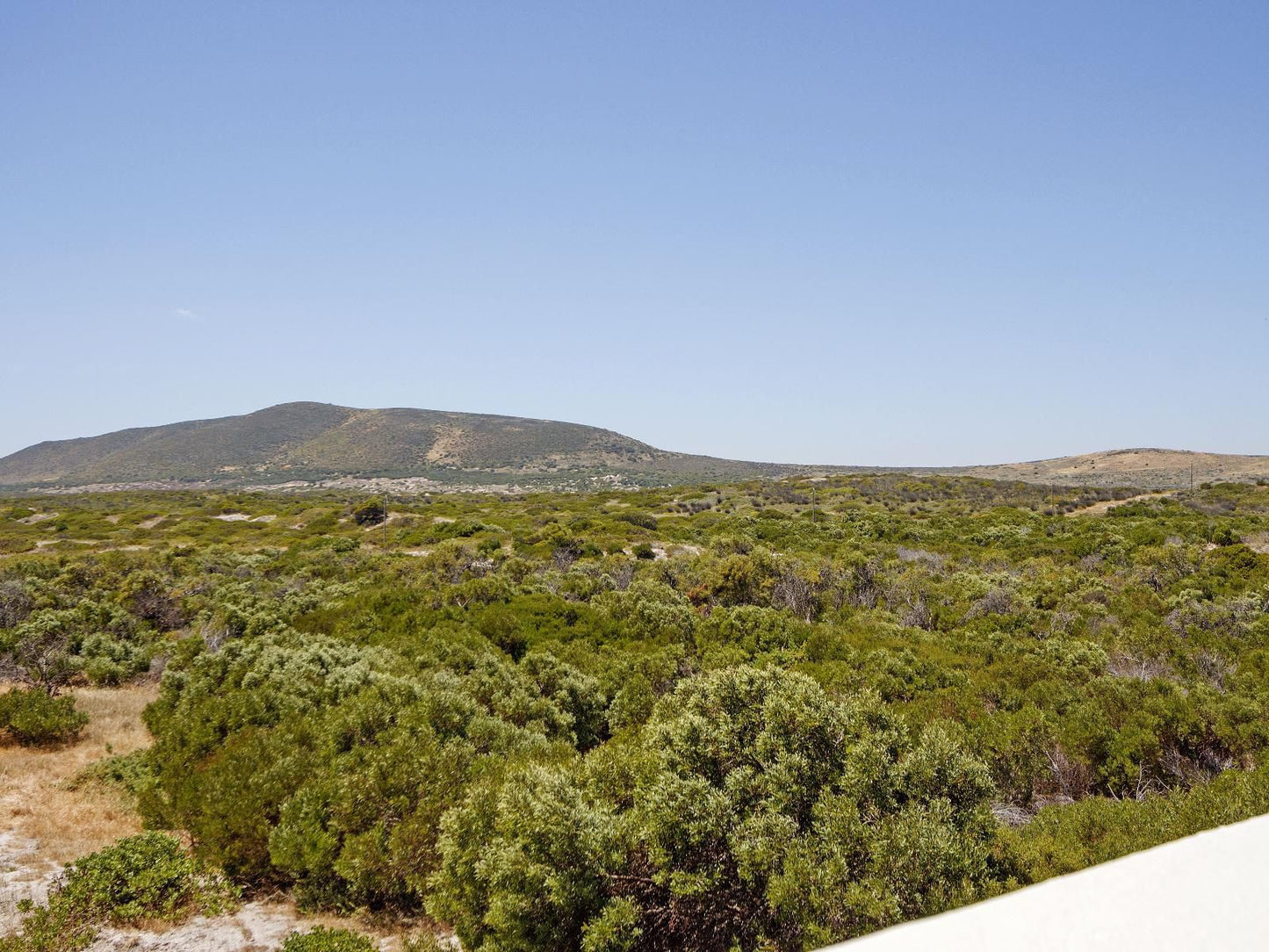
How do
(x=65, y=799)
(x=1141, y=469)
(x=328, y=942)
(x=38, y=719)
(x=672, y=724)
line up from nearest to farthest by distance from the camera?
1. (x=328, y=942)
2. (x=672, y=724)
3. (x=65, y=799)
4. (x=38, y=719)
5. (x=1141, y=469)

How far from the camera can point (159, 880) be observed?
8.05 meters

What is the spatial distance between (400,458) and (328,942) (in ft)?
551

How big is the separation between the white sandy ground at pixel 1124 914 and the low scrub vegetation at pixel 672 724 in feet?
15.9

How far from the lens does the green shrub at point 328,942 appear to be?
21.9 feet

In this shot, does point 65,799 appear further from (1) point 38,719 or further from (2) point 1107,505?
(2) point 1107,505

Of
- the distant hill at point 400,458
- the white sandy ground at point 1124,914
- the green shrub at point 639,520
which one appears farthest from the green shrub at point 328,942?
the distant hill at point 400,458

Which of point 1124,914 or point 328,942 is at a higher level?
point 1124,914

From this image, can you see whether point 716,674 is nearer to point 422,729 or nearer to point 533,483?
point 422,729

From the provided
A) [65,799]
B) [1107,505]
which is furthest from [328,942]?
[1107,505]

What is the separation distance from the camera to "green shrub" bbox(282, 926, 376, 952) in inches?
263

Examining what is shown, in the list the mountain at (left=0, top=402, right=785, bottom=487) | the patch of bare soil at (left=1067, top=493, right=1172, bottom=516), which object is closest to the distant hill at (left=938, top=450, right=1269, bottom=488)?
the patch of bare soil at (left=1067, top=493, right=1172, bottom=516)

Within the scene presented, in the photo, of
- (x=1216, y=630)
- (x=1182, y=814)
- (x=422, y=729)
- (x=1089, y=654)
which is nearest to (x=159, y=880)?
(x=422, y=729)

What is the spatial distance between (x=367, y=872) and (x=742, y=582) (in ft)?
63.5

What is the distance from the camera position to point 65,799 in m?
11.4
